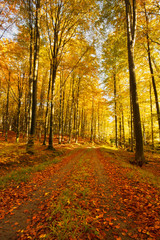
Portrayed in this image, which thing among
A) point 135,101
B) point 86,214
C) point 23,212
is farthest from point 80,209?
point 135,101

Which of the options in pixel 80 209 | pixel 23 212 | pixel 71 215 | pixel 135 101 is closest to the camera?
pixel 71 215

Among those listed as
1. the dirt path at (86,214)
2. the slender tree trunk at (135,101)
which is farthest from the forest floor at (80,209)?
the slender tree trunk at (135,101)

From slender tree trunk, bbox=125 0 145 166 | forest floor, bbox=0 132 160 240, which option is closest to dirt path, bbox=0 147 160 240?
forest floor, bbox=0 132 160 240

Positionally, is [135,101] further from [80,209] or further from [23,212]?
[23,212]

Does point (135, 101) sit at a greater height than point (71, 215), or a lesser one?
greater

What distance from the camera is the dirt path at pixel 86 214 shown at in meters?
2.31

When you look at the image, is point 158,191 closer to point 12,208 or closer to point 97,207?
point 97,207

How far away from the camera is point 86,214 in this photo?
9.25ft

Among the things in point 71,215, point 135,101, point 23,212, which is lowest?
point 23,212

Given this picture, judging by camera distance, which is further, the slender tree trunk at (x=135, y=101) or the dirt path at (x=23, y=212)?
the slender tree trunk at (x=135, y=101)

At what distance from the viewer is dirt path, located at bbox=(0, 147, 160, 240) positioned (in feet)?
7.58

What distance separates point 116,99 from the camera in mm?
16141

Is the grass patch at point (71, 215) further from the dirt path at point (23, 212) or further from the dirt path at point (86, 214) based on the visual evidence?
the dirt path at point (23, 212)

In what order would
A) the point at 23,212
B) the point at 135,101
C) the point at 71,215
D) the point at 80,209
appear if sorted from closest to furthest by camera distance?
the point at 71,215, the point at 80,209, the point at 23,212, the point at 135,101
